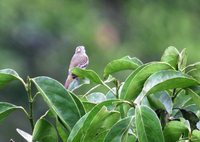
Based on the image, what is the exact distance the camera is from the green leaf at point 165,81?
4.49 feet

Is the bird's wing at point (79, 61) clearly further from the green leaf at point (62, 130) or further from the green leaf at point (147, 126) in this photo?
the green leaf at point (147, 126)

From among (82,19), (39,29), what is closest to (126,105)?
(39,29)

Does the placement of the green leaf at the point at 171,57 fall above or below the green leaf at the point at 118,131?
above

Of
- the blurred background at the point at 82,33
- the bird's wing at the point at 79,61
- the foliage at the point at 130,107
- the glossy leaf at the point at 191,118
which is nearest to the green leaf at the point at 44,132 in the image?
the foliage at the point at 130,107

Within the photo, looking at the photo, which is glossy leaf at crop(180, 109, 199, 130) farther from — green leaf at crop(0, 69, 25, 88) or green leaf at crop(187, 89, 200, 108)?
green leaf at crop(0, 69, 25, 88)

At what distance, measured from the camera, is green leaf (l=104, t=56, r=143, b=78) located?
1.52 m

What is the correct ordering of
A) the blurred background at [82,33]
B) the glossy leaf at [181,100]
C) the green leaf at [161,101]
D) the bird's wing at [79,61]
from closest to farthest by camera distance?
the green leaf at [161,101]
the glossy leaf at [181,100]
the bird's wing at [79,61]
the blurred background at [82,33]

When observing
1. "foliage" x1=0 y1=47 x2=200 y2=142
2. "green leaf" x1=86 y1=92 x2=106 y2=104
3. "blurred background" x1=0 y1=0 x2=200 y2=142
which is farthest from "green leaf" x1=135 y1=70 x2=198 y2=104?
"blurred background" x1=0 y1=0 x2=200 y2=142

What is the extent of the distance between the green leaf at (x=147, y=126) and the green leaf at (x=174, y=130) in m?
0.06

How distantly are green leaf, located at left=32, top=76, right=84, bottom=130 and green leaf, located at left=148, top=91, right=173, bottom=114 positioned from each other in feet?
0.42

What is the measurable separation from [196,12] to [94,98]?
1166 cm

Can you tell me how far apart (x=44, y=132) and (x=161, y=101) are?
0.70ft

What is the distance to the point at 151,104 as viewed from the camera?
146cm

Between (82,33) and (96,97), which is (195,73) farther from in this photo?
(82,33)
